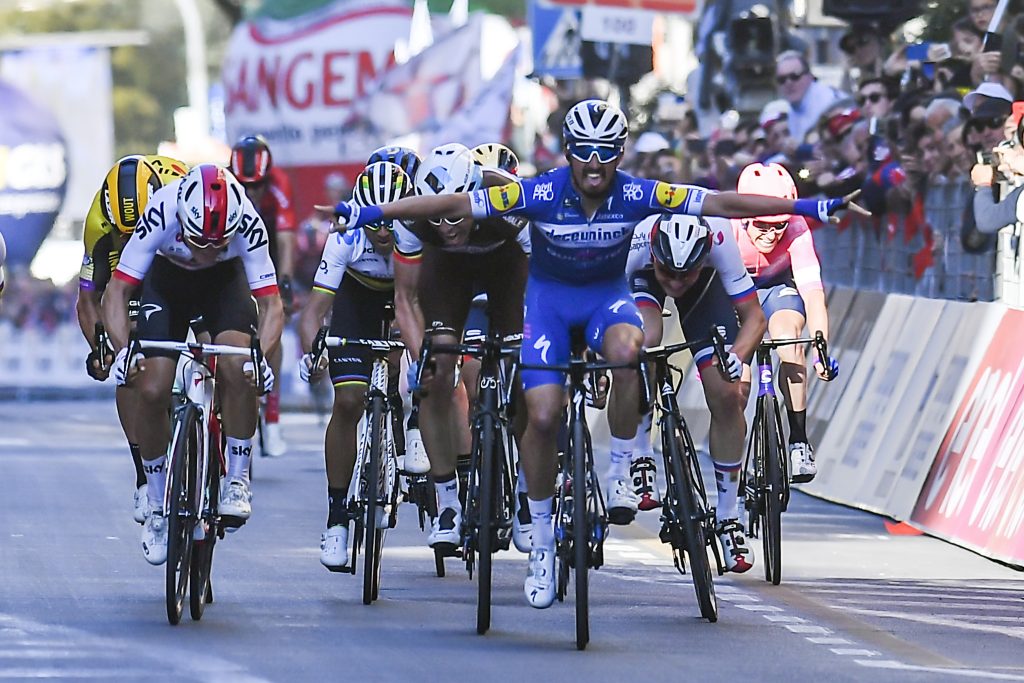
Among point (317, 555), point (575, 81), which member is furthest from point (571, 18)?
point (317, 555)

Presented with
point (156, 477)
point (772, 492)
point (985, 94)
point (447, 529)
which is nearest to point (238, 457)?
point (156, 477)

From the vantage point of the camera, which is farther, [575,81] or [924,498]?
[575,81]

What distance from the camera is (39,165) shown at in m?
38.8

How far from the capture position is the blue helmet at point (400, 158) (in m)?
12.3

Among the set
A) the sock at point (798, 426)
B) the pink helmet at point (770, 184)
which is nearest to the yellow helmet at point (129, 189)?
the pink helmet at point (770, 184)

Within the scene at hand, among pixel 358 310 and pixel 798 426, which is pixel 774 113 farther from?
pixel 358 310

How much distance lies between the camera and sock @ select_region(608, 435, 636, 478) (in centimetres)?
1158

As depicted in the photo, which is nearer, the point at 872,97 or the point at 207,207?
the point at 207,207

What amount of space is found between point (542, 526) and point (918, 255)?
272 inches

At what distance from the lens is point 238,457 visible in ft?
38.4

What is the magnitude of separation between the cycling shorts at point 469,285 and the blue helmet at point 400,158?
1.23 ft

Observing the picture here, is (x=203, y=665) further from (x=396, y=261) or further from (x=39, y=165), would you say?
(x=39, y=165)

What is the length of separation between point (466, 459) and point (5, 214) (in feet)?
87.6

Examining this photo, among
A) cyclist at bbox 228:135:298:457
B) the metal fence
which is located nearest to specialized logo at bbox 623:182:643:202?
the metal fence
